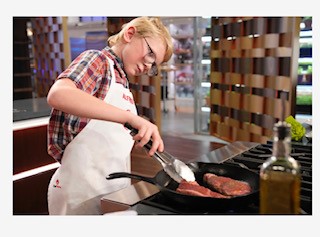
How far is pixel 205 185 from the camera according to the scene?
3.13 ft

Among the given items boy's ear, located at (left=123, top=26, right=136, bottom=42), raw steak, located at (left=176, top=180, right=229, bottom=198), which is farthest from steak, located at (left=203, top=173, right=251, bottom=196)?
boy's ear, located at (left=123, top=26, right=136, bottom=42)

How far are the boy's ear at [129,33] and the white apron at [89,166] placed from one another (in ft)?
0.45

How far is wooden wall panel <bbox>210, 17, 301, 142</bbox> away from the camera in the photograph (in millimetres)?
3068

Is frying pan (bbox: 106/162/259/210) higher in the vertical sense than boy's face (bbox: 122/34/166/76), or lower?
lower

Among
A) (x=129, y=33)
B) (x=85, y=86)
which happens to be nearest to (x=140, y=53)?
(x=129, y=33)

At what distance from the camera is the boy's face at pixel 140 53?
44.4 inches

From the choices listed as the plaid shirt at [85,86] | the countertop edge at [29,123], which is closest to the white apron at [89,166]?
the plaid shirt at [85,86]

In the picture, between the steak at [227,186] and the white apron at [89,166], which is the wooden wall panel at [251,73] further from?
the steak at [227,186]

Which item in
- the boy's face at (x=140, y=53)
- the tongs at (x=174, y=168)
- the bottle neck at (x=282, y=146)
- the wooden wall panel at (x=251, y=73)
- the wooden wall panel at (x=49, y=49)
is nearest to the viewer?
the bottle neck at (x=282, y=146)

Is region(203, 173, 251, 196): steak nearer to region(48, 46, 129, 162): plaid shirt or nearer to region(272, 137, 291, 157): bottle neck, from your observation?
region(272, 137, 291, 157): bottle neck

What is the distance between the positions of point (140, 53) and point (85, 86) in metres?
0.25

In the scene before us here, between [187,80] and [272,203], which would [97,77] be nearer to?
[272,203]
